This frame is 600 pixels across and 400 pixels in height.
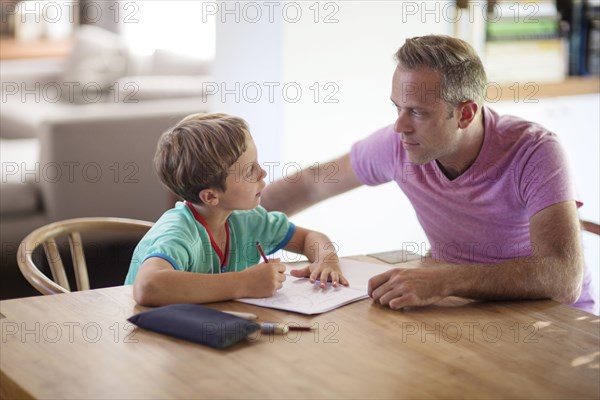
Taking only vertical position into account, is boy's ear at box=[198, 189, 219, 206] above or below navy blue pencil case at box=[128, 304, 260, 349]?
above

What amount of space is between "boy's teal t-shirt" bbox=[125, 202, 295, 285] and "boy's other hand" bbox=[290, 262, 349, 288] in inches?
6.6

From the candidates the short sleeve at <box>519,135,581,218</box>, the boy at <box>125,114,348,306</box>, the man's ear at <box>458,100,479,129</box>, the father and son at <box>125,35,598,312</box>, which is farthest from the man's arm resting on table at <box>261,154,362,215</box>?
the short sleeve at <box>519,135,581,218</box>

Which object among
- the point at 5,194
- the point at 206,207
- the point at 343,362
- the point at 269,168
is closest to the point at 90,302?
the point at 206,207

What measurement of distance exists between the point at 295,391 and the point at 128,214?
2.68 meters

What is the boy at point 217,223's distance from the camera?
165cm

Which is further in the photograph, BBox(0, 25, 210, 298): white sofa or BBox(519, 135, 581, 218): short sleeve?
BBox(0, 25, 210, 298): white sofa

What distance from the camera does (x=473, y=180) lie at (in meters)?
2.01

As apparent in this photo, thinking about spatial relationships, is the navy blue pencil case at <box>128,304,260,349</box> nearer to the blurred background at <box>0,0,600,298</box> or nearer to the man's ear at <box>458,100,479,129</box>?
the man's ear at <box>458,100,479,129</box>

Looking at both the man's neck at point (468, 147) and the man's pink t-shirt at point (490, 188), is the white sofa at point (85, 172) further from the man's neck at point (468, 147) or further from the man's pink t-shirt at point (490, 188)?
the man's neck at point (468, 147)

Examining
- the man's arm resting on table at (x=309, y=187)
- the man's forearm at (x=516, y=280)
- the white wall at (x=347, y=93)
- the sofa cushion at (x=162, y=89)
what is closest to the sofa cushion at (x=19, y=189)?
the sofa cushion at (x=162, y=89)

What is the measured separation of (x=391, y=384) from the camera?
1293 mm

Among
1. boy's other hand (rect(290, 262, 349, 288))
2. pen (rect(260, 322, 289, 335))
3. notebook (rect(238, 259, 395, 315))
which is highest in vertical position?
boy's other hand (rect(290, 262, 349, 288))

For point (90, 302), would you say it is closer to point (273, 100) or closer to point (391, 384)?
point (391, 384)

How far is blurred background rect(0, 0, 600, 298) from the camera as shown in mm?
2766
